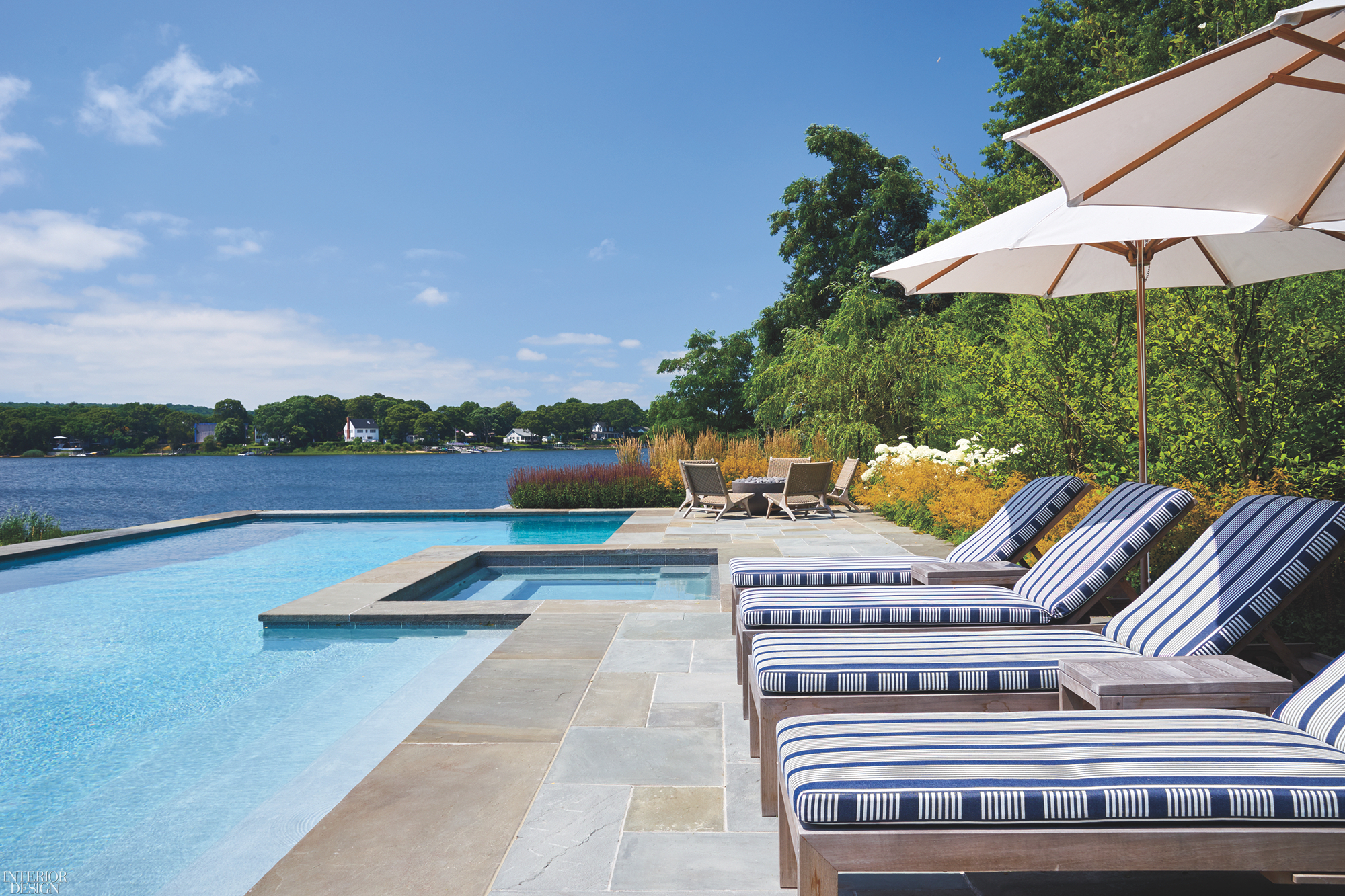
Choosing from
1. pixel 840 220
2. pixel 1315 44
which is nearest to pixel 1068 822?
pixel 1315 44

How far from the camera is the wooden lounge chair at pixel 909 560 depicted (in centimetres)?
345

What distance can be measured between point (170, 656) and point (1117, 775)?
16.4 feet

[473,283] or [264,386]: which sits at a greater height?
[473,283]

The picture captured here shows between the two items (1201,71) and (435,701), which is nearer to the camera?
(1201,71)

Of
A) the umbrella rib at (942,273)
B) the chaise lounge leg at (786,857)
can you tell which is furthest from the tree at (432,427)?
the chaise lounge leg at (786,857)

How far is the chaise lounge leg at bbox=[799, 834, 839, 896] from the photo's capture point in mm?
1272

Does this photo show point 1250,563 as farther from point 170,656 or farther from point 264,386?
point 264,386

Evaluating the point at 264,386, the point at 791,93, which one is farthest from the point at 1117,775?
the point at 264,386

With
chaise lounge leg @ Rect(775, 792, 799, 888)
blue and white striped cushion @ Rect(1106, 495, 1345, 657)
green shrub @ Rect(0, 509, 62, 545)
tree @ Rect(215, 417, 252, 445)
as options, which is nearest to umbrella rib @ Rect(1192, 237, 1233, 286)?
blue and white striped cushion @ Rect(1106, 495, 1345, 657)

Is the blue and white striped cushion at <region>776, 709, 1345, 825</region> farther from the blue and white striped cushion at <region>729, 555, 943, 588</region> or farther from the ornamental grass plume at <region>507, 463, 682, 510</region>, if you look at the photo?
the ornamental grass plume at <region>507, 463, 682, 510</region>

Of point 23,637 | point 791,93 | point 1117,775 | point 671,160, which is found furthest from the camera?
point 671,160

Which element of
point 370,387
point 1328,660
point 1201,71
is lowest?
point 1328,660

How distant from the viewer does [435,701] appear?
345 centimetres

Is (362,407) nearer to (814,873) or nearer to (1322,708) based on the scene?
(814,873)
